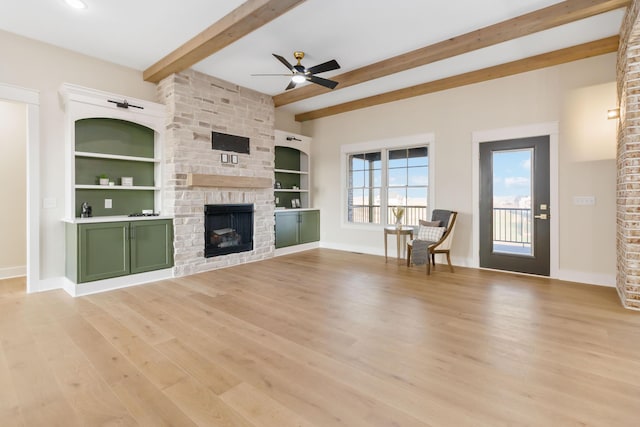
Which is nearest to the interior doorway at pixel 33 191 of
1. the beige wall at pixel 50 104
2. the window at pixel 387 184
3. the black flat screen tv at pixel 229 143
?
the beige wall at pixel 50 104

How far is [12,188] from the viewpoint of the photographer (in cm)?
492

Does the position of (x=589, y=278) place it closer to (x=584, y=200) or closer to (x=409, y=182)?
(x=584, y=200)

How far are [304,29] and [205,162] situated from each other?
8.73 ft

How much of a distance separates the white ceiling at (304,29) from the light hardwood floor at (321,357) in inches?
130

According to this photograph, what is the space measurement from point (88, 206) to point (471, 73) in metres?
6.23

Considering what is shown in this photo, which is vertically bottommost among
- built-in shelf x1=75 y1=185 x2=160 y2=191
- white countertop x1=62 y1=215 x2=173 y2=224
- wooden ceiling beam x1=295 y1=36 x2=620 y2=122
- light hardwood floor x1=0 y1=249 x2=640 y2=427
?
light hardwood floor x1=0 y1=249 x2=640 y2=427

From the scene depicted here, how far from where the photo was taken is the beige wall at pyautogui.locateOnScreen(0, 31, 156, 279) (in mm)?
3971

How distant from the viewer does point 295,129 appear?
25.8 feet

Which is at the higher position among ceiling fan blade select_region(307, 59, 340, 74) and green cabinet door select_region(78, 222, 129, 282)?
ceiling fan blade select_region(307, 59, 340, 74)

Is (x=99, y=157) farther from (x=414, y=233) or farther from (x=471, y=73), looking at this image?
(x=471, y=73)

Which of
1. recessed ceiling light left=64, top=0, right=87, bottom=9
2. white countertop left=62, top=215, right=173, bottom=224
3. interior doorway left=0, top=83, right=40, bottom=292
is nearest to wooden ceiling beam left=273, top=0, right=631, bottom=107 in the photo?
recessed ceiling light left=64, top=0, right=87, bottom=9

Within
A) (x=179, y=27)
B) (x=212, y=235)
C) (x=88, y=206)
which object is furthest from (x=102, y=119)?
(x=212, y=235)

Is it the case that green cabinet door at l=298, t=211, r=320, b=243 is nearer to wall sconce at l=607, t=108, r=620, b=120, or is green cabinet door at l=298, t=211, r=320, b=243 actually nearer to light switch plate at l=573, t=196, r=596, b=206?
light switch plate at l=573, t=196, r=596, b=206

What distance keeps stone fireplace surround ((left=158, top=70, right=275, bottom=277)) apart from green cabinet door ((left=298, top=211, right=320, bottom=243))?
1178 mm
